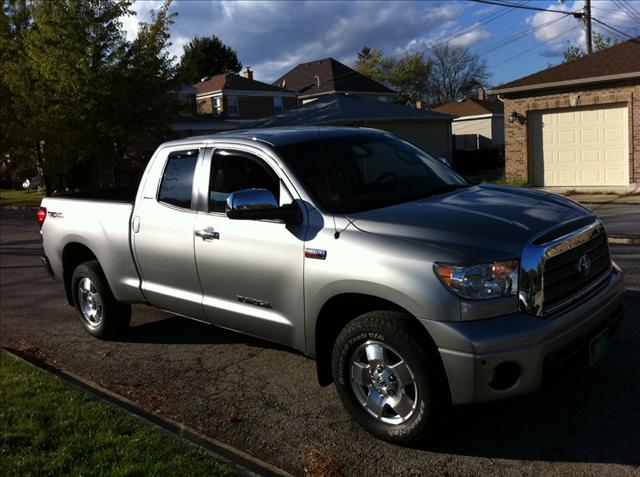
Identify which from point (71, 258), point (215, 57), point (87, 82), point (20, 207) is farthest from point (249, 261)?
point (215, 57)

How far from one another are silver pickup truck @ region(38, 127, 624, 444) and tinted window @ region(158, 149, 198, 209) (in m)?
0.02

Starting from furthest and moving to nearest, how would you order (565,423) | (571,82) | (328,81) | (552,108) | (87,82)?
(328,81)
(87,82)
(552,108)
(571,82)
(565,423)

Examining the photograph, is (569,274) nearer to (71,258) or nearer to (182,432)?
(182,432)

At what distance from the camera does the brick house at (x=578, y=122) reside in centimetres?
1656

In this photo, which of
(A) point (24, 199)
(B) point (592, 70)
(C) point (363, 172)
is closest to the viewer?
(C) point (363, 172)

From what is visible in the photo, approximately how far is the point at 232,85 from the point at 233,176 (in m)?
42.0

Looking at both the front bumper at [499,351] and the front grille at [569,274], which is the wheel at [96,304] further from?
the front grille at [569,274]

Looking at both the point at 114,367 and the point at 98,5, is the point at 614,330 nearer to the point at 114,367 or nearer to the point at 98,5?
the point at 114,367

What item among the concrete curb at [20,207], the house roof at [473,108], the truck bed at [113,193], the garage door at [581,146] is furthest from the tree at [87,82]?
the house roof at [473,108]

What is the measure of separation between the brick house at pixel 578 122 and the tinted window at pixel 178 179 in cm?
1459

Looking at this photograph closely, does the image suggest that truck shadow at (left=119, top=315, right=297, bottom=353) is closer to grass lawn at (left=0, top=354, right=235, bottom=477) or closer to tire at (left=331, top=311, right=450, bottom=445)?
grass lawn at (left=0, top=354, right=235, bottom=477)

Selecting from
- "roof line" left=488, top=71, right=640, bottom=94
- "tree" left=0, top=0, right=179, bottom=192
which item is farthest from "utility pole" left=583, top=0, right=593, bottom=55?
"tree" left=0, top=0, right=179, bottom=192

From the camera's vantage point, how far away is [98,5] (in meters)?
23.0

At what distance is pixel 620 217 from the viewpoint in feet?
39.5
